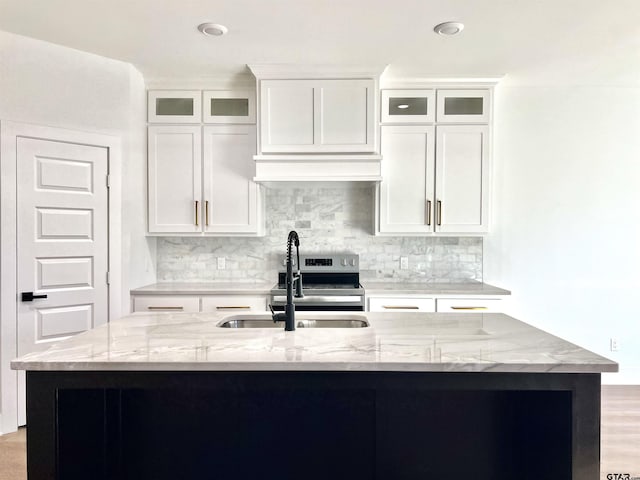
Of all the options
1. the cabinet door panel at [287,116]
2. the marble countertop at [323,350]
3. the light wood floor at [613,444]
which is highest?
the cabinet door panel at [287,116]

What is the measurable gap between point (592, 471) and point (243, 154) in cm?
300

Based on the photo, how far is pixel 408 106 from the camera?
338 centimetres

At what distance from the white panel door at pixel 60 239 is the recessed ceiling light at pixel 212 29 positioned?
4.02ft

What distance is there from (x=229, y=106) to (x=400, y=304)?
7.20 feet

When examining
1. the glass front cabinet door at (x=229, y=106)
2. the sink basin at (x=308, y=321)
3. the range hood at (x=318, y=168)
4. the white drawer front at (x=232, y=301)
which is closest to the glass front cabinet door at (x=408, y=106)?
the range hood at (x=318, y=168)

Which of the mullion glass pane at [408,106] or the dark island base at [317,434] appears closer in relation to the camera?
the dark island base at [317,434]

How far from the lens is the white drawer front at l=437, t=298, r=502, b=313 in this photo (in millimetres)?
3137

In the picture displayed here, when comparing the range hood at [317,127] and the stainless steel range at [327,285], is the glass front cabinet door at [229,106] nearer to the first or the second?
the range hood at [317,127]

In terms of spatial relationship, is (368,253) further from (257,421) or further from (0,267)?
(0,267)

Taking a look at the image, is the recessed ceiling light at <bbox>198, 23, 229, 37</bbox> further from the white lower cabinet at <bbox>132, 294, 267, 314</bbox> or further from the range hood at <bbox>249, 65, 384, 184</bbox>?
the white lower cabinet at <bbox>132, 294, 267, 314</bbox>

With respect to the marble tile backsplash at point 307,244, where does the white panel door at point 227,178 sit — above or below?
above

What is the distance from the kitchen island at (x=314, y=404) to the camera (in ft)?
4.30

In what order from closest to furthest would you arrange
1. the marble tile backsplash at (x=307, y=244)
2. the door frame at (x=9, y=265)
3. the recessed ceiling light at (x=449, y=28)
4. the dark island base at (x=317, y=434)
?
the dark island base at (x=317, y=434), the recessed ceiling light at (x=449, y=28), the door frame at (x=9, y=265), the marble tile backsplash at (x=307, y=244)

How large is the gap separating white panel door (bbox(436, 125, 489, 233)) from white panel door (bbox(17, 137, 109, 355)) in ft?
8.86
